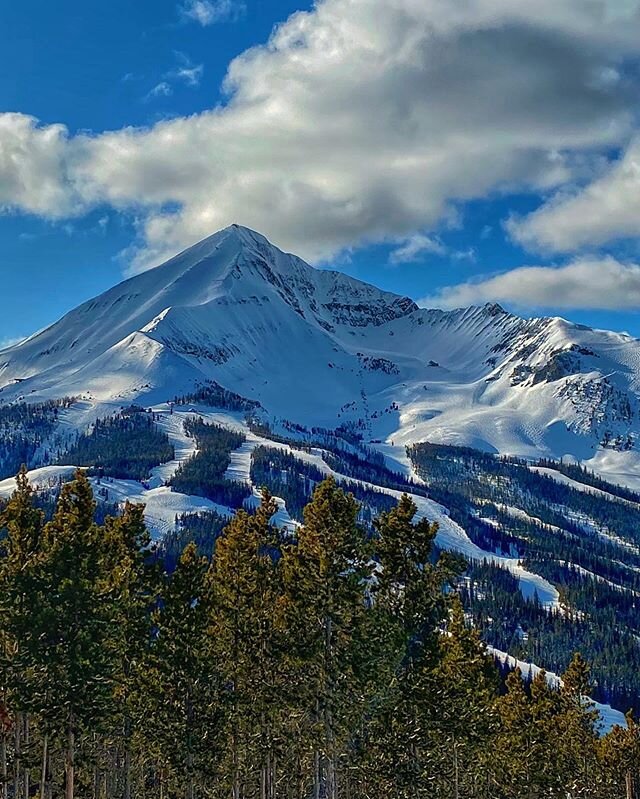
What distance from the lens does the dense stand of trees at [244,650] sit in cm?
3772

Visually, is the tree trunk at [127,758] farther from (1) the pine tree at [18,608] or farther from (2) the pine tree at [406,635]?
(2) the pine tree at [406,635]

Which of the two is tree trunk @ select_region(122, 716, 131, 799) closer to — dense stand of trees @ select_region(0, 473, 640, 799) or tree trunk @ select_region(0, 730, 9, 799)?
dense stand of trees @ select_region(0, 473, 640, 799)

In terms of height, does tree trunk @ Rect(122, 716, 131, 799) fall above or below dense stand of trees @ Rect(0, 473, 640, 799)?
below

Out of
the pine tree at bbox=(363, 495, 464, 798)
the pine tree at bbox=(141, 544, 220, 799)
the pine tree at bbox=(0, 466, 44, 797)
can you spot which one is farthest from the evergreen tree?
the pine tree at bbox=(363, 495, 464, 798)

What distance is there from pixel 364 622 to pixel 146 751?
20723mm

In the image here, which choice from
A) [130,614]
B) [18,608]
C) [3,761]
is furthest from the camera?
[130,614]

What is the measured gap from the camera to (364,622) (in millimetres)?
39906

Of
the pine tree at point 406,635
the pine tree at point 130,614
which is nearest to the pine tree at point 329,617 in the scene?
the pine tree at point 406,635

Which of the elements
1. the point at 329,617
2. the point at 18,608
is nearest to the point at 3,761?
the point at 18,608

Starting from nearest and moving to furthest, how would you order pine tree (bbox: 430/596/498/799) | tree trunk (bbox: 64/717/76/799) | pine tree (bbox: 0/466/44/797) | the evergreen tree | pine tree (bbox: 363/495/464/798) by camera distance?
tree trunk (bbox: 64/717/76/799) → the evergreen tree → pine tree (bbox: 0/466/44/797) → pine tree (bbox: 363/495/464/798) → pine tree (bbox: 430/596/498/799)

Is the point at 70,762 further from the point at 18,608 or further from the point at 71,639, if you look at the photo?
the point at 18,608

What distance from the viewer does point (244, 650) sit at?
4425cm

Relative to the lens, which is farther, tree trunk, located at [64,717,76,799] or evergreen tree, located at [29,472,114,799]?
evergreen tree, located at [29,472,114,799]

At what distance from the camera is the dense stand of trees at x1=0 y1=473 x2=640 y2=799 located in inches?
1485
